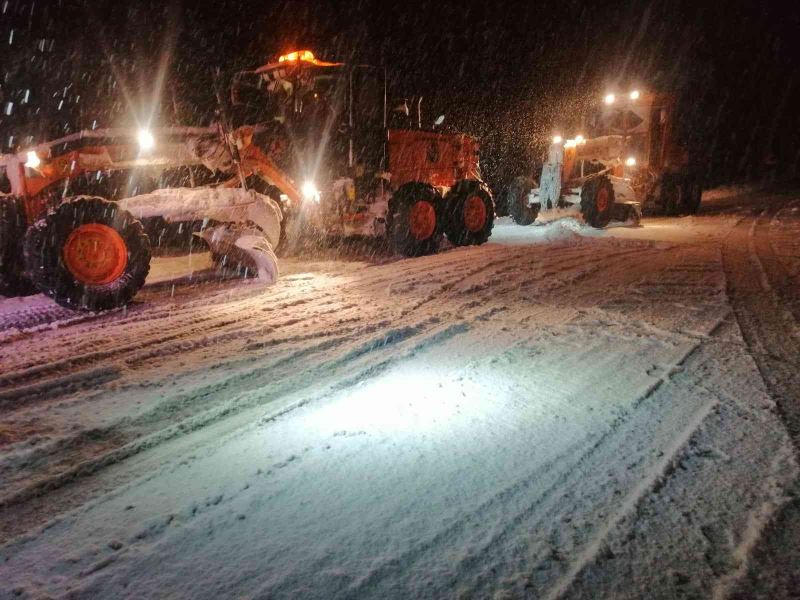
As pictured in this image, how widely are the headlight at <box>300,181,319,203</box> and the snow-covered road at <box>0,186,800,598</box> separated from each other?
10.9 feet

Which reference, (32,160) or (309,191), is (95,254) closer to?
(32,160)

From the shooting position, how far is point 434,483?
2639 millimetres

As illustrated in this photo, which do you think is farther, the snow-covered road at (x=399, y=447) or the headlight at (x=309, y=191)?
the headlight at (x=309, y=191)

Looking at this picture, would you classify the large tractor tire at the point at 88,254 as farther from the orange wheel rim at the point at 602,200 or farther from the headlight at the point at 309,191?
the orange wheel rim at the point at 602,200

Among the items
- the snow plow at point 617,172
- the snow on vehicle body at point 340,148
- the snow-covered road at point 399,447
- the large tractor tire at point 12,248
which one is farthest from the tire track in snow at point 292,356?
the snow plow at point 617,172

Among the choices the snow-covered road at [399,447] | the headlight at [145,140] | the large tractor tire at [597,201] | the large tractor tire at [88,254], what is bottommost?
the snow-covered road at [399,447]

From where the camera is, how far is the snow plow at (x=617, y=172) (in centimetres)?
1320

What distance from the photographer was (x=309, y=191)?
8828 mm

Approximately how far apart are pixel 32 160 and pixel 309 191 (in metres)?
3.88

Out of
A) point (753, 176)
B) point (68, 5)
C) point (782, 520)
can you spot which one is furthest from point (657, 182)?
point (753, 176)

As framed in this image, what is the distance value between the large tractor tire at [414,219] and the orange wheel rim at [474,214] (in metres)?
0.88

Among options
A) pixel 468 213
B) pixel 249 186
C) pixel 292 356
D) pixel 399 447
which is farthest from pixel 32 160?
pixel 468 213

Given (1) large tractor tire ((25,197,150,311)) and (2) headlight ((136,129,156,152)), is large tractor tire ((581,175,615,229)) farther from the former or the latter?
(1) large tractor tire ((25,197,150,311))

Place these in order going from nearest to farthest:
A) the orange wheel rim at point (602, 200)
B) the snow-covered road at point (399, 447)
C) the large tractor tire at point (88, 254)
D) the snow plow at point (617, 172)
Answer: the snow-covered road at point (399, 447)
the large tractor tire at point (88, 254)
the orange wheel rim at point (602, 200)
the snow plow at point (617, 172)
